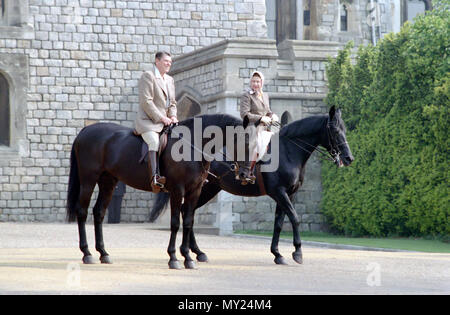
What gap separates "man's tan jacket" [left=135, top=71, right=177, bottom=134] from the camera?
1105 cm

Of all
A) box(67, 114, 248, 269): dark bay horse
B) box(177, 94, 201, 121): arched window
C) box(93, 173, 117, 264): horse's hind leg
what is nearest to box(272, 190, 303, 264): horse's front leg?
box(67, 114, 248, 269): dark bay horse

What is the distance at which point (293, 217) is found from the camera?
11.6m

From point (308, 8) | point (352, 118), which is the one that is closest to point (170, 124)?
point (352, 118)

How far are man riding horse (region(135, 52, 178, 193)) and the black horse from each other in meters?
1.12

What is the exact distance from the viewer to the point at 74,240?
53.6ft

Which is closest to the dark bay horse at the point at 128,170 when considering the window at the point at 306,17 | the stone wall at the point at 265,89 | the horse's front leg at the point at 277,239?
the horse's front leg at the point at 277,239

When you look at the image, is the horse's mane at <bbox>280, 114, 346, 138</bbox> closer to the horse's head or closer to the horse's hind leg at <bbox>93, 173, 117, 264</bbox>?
the horse's head

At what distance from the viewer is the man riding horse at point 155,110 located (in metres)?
10.9

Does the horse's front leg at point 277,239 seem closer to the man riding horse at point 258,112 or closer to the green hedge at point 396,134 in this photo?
the man riding horse at point 258,112

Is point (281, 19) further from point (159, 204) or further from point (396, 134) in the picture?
point (159, 204)

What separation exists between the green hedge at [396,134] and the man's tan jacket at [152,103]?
643cm

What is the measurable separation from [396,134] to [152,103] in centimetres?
761

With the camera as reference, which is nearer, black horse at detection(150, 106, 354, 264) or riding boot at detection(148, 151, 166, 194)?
riding boot at detection(148, 151, 166, 194)
